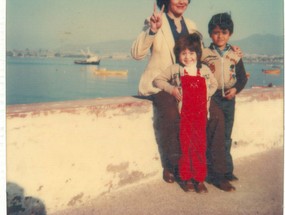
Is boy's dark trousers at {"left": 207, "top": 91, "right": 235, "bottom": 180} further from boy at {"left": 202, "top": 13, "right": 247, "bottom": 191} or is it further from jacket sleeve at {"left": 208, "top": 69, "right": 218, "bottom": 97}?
jacket sleeve at {"left": 208, "top": 69, "right": 218, "bottom": 97}

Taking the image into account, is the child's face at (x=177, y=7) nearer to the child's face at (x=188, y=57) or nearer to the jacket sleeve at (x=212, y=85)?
the child's face at (x=188, y=57)

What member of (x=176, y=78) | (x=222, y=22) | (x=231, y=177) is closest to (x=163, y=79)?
(x=176, y=78)

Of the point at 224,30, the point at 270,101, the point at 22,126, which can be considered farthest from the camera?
the point at 270,101

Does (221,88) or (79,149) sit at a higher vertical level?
(221,88)

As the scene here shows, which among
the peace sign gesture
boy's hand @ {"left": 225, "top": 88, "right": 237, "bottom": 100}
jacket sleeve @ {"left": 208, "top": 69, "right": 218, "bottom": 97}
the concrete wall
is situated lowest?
the concrete wall

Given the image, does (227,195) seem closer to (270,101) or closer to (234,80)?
(234,80)

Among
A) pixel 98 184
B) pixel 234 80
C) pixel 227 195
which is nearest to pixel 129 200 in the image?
pixel 98 184

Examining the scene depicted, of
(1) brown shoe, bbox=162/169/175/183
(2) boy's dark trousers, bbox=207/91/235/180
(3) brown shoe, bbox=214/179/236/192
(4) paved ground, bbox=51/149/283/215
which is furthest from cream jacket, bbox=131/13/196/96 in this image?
(3) brown shoe, bbox=214/179/236/192

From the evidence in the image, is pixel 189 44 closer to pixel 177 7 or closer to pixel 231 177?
pixel 177 7
